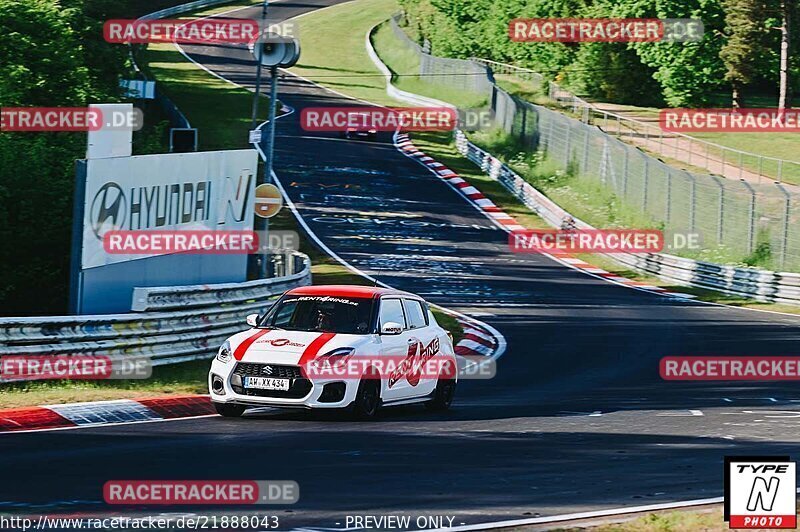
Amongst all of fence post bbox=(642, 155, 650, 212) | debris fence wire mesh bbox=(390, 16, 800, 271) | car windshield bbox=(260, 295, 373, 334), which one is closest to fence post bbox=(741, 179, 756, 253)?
debris fence wire mesh bbox=(390, 16, 800, 271)

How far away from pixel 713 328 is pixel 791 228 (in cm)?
835

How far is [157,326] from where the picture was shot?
16.9m

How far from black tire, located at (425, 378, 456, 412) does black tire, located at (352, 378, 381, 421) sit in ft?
4.40

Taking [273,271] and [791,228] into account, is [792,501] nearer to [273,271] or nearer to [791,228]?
[273,271]

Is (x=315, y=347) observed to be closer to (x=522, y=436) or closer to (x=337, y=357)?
(x=337, y=357)

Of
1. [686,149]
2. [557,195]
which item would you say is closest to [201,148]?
[557,195]

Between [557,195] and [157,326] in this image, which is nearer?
[157,326]

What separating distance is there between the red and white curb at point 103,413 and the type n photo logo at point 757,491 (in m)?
7.36

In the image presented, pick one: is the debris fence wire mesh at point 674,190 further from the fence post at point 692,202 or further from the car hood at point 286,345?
the car hood at point 286,345

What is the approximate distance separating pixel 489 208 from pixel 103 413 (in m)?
30.5

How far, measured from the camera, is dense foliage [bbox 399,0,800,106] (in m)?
59.8

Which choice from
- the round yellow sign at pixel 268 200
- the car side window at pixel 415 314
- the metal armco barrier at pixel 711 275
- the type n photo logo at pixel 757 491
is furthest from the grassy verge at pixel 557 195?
the type n photo logo at pixel 757 491

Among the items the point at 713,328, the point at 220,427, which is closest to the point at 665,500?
the point at 220,427

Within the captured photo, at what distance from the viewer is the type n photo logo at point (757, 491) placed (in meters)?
7.52
